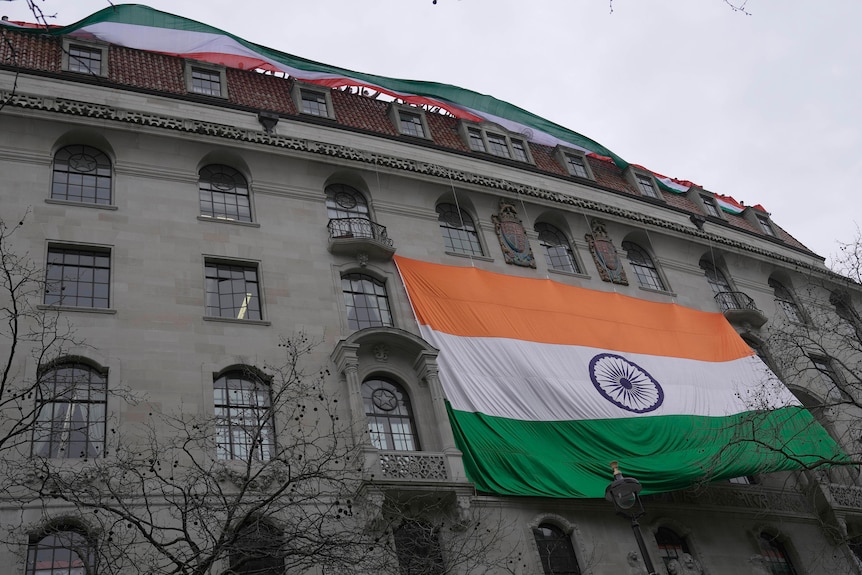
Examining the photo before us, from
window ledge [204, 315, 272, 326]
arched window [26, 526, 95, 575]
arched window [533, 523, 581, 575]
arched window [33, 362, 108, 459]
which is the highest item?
window ledge [204, 315, 272, 326]

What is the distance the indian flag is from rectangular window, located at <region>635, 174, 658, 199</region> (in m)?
9.31

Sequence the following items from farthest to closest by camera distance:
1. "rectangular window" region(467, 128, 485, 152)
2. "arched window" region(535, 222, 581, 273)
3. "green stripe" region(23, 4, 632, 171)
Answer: "rectangular window" region(467, 128, 485, 152)
"arched window" region(535, 222, 581, 273)
"green stripe" region(23, 4, 632, 171)

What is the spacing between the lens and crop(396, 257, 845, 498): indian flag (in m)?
22.5

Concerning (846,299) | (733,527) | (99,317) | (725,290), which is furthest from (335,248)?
(846,299)

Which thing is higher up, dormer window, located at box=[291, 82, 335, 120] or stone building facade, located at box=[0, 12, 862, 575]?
dormer window, located at box=[291, 82, 335, 120]

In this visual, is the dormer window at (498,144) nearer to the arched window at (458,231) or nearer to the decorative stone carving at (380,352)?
the arched window at (458,231)

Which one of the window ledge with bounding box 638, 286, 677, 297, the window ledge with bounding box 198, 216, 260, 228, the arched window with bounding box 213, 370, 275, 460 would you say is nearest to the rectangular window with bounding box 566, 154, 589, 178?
the window ledge with bounding box 638, 286, 677, 297

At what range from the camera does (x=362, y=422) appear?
2148cm

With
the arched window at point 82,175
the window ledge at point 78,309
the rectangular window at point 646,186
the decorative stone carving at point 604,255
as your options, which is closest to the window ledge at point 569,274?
the decorative stone carving at point 604,255

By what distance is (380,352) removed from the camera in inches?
938

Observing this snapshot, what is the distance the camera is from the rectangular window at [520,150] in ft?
115

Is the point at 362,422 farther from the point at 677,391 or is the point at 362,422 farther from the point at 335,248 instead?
the point at 677,391

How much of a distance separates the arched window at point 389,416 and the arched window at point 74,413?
6.68 m

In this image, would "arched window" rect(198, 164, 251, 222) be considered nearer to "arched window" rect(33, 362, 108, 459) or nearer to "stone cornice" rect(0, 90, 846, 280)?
"stone cornice" rect(0, 90, 846, 280)
